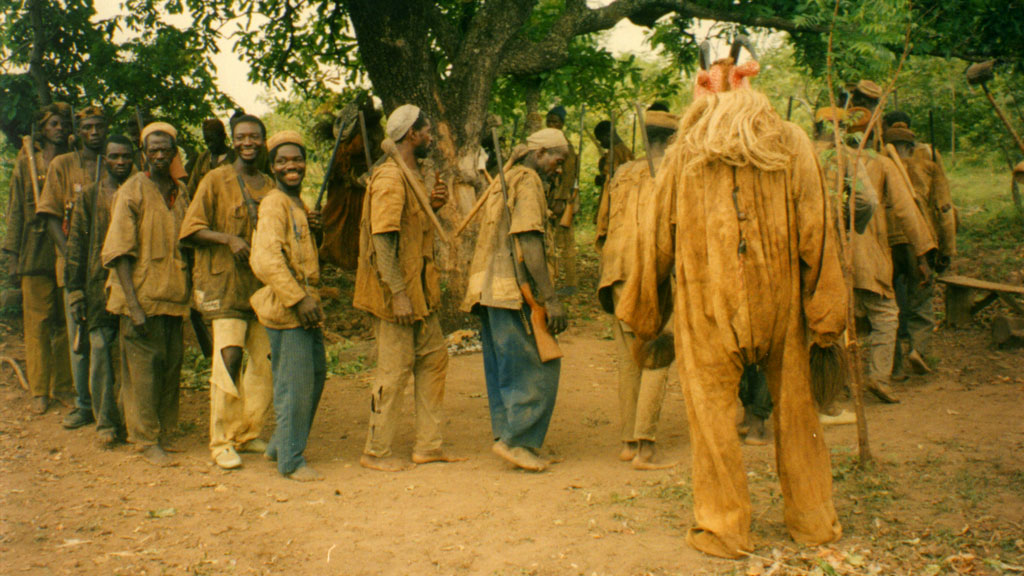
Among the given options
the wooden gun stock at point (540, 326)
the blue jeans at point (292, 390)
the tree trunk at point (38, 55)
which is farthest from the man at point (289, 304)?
the tree trunk at point (38, 55)

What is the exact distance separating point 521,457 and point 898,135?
4.31 metres

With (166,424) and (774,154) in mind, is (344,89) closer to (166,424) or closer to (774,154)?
(166,424)

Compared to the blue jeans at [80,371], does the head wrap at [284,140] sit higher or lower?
higher

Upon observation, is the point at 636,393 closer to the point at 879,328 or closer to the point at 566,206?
the point at 879,328

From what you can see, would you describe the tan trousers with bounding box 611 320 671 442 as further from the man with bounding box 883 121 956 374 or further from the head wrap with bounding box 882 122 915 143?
the head wrap with bounding box 882 122 915 143

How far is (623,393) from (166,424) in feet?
9.79

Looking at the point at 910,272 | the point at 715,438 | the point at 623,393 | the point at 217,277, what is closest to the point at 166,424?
the point at 217,277

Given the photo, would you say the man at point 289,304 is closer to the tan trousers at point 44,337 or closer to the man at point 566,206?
the tan trousers at point 44,337

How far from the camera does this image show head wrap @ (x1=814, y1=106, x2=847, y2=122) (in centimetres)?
452

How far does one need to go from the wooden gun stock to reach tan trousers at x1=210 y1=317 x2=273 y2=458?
1.69 m

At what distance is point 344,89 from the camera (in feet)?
38.9

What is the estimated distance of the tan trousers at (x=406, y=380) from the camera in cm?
536

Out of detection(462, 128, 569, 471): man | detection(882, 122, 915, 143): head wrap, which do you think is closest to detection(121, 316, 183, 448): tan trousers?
detection(462, 128, 569, 471): man

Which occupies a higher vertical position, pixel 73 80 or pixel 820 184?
pixel 73 80
